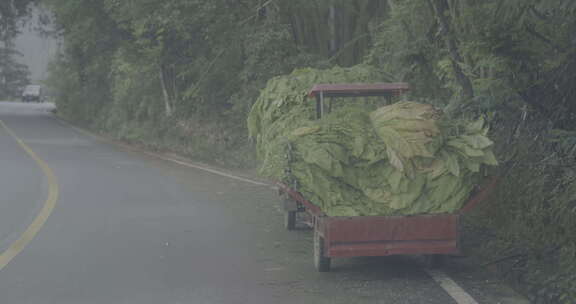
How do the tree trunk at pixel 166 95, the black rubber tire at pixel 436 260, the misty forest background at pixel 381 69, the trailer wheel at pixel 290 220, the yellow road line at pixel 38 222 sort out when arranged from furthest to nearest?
1. the tree trunk at pixel 166 95
2. the trailer wheel at pixel 290 220
3. the yellow road line at pixel 38 222
4. the misty forest background at pixel 381 69
5. the black rubber tire at pixel 436 260

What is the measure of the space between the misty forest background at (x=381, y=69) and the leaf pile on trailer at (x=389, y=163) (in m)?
1.06

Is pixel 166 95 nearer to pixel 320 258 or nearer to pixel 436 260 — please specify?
pixel 320 258

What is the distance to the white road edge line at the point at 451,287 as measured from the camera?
7.10m

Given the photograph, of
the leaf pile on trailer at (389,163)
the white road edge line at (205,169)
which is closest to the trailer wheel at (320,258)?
the leaf pile on trailer at (389,163)

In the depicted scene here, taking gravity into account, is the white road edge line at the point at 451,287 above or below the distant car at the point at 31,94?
above

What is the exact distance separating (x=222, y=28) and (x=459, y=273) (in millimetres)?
15785

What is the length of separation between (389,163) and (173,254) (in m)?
2.98

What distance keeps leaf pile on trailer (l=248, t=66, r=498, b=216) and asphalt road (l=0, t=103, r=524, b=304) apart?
811 mm

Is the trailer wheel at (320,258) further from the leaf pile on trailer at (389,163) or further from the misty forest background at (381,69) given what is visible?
the misty forest background at (381,69)

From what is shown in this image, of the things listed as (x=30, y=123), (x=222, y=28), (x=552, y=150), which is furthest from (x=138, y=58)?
(x=552, y=150)

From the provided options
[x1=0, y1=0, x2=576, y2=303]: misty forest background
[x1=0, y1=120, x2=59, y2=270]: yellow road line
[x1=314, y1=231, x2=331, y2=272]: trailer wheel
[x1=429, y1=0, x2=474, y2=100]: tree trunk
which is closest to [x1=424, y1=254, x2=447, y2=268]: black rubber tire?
[x1=0, y1=0, x2=576, y2=303]: misty forest background

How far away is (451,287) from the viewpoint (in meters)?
7.58

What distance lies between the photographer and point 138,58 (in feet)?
91.9

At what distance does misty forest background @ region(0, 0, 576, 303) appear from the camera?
28.0ft
